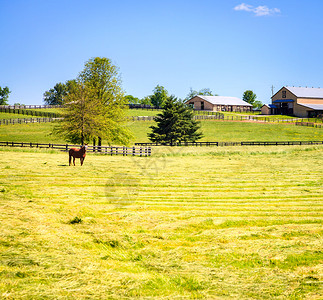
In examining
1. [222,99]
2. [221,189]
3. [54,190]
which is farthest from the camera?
[222,99]

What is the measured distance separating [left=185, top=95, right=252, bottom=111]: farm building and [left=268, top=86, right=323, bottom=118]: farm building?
1164 centimetres

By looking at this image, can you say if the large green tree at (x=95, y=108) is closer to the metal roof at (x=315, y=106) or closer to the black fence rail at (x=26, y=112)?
the black fence rail at (x=26, y=112)

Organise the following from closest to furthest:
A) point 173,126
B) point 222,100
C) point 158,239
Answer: point 158,239, point 173,126, point 222,100

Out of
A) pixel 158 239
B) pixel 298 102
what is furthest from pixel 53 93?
pixel 158 239

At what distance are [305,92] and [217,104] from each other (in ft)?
97.5

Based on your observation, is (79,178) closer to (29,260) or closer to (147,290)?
(29,260)

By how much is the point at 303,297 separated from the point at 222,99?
124 meters

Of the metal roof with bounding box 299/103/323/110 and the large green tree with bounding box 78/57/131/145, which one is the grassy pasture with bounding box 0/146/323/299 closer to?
the large green tree with bounding box 78/57/131/145

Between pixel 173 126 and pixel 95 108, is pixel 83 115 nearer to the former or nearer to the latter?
pixel 95 108

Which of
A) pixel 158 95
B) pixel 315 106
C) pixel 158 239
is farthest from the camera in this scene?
pixel 158 95

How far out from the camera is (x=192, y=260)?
9383 mm

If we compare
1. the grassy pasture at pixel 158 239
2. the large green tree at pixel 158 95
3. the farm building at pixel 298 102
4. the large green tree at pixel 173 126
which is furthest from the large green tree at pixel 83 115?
the large green tree at pixel 158 95

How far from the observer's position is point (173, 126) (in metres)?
55.5

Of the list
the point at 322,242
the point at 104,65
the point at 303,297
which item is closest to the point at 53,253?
the point at 303,297
